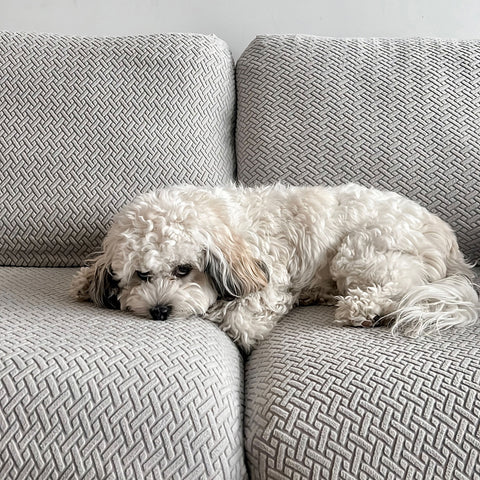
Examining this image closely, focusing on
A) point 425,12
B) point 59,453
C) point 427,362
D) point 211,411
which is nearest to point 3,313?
point 59,453

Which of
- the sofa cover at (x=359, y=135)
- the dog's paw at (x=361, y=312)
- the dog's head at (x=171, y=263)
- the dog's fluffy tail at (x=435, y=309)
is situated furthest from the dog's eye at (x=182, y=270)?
the dog's fluffy tail at (x=435, y=309)

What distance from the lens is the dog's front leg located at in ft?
4.93

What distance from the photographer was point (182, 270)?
1.53m

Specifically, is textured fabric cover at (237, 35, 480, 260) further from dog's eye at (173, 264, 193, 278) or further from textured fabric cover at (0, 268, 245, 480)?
textured fabric cover at (0, 268, 245, 480)

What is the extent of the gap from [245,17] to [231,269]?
125 cm

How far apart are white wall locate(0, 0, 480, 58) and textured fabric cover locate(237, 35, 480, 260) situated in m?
0.31

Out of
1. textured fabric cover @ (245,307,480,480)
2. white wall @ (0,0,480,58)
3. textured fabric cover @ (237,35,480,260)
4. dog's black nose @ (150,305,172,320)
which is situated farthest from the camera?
white wall @ (0,0,480,58)

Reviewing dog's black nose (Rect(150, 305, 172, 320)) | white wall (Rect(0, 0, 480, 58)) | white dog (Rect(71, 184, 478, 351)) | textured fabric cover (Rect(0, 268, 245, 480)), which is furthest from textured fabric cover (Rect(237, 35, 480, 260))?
textured fabric cover (Rect(0, 268, 245, 480))

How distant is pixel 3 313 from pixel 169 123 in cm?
84

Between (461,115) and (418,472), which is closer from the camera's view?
(418,472)

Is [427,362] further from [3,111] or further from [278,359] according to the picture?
[3,111]

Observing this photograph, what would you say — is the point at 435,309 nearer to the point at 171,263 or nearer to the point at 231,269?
the point at 231,269

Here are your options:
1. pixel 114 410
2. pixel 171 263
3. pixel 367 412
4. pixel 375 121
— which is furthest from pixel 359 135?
pixel 114 410

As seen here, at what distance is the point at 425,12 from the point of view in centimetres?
226
